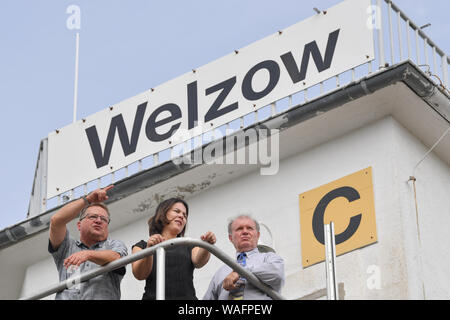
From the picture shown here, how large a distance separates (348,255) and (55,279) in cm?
419

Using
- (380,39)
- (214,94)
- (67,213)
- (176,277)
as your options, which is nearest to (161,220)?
(176,277)

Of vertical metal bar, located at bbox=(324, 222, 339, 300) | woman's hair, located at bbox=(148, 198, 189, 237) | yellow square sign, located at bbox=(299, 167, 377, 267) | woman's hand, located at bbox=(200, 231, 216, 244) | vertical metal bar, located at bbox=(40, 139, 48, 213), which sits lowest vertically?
vertical metal bar, located at bbox=(324, 222, 339, 300)

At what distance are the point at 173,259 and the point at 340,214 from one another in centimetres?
298

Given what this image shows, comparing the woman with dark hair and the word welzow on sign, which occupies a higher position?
the word welzow on sign

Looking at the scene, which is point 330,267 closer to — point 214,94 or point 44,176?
point 214,94

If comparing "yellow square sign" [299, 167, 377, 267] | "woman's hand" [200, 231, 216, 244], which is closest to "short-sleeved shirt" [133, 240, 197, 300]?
"woman's hand" [200, 231, 216, 244]

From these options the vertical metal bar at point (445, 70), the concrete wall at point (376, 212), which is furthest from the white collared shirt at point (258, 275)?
the vertical metal bar at point (445, 70)

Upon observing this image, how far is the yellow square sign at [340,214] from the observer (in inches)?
487

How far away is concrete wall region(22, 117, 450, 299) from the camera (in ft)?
39.4

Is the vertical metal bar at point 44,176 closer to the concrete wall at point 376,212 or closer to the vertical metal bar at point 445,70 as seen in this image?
the concrete wall at point 376,212

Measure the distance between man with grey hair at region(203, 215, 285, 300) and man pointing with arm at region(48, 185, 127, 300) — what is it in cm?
78

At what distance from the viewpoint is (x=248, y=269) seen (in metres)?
9.65

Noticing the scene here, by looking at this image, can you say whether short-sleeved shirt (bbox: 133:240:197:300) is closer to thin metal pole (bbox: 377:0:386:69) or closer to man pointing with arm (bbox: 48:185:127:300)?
man pointing with arm (bbox: 48:185:127:300)
